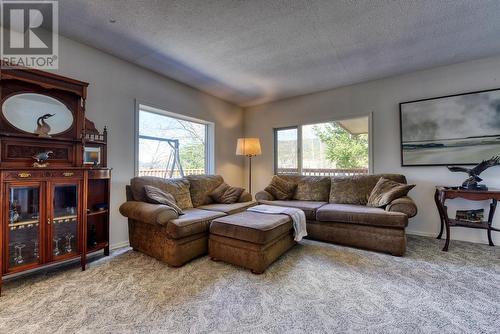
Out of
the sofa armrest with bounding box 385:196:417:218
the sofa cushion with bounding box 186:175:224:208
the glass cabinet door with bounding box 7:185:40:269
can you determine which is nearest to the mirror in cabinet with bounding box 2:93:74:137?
the glass cabinet door with bounding box 7:185:40:269

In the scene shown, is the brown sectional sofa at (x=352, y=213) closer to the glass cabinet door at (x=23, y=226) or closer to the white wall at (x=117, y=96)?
the white wall at (x=117, y=96)

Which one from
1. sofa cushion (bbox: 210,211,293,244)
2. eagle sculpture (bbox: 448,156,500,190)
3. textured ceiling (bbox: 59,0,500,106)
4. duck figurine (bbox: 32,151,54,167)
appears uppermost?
textured ceiling (bbox: 59,0,500,106)

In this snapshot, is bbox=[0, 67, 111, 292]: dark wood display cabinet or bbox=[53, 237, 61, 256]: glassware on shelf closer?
bbox=[0, 67, 111, 292]: dark wood display cabinet

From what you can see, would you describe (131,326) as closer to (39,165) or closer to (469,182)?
(39,165)

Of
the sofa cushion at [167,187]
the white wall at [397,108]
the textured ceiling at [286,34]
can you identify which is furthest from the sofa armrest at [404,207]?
the sofa cushion at [167,187]

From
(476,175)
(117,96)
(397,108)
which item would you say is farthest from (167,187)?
(476,175)

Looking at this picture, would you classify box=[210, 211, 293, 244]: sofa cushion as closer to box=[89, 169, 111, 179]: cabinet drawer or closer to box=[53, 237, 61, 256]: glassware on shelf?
box=[89, 169, 111, 179]: cabinet drawer

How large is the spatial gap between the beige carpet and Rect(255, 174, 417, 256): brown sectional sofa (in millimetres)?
277

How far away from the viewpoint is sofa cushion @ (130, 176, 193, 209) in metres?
2.76

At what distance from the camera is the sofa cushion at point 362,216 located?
2585 mm

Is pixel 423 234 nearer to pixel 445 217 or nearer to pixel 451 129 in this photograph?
pixel 445 217

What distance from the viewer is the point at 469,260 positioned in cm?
244

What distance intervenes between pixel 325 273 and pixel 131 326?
5.49ft

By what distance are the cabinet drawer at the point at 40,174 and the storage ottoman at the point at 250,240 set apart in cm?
146
